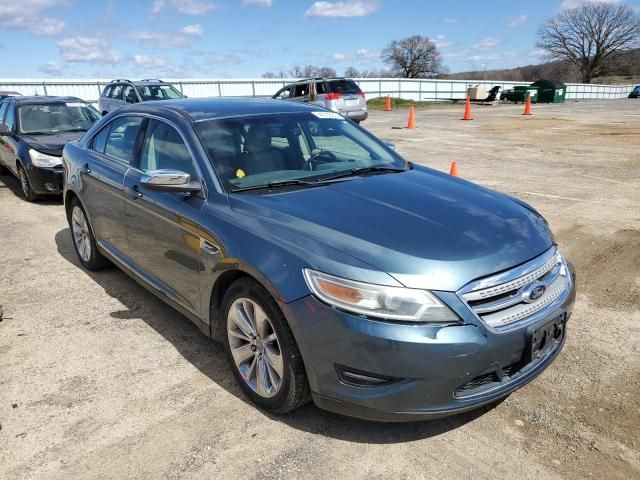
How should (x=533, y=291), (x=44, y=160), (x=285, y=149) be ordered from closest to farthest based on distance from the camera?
(x=533, y=291), (x=285, y=149), (x=44, y=160)

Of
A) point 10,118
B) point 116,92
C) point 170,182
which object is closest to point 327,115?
point 170,182

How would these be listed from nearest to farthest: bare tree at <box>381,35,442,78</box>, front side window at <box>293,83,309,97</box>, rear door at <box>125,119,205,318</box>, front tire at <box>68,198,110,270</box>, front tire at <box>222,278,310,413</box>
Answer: front tire at <box>222,278,310,413</box> < rear door at <box>125,119,205,318</box> < front tire at <box>68,198,110,270</box> < front side window at <box>293,83,309,97</box> < bare tree at <box>381,35,442,78</box>

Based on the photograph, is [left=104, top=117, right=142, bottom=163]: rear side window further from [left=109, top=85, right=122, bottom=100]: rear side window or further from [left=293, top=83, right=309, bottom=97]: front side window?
[left=293, top=83, right=309, bottom=97]: front side window

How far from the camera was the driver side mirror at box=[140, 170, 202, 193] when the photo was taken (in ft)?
10.6

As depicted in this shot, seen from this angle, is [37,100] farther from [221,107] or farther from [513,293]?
[513,293]

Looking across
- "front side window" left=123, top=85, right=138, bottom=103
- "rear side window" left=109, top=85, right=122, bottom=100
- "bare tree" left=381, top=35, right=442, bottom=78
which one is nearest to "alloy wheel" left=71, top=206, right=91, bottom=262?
"front side window" left=123, top=85, right=138, bottom=103

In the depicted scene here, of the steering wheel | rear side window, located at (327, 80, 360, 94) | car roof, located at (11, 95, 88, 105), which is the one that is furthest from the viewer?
rear side window, located at (327, 80, 360, 94)

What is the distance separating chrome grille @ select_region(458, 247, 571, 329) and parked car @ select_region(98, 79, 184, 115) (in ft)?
47.3

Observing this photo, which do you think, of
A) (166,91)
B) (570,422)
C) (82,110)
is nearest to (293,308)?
(570,422)

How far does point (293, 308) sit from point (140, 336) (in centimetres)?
189

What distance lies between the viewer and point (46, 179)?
8148 mm

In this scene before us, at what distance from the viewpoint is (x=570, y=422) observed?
9.32ft

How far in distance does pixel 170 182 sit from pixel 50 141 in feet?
21.2

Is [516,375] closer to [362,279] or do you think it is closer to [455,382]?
[455,382]
